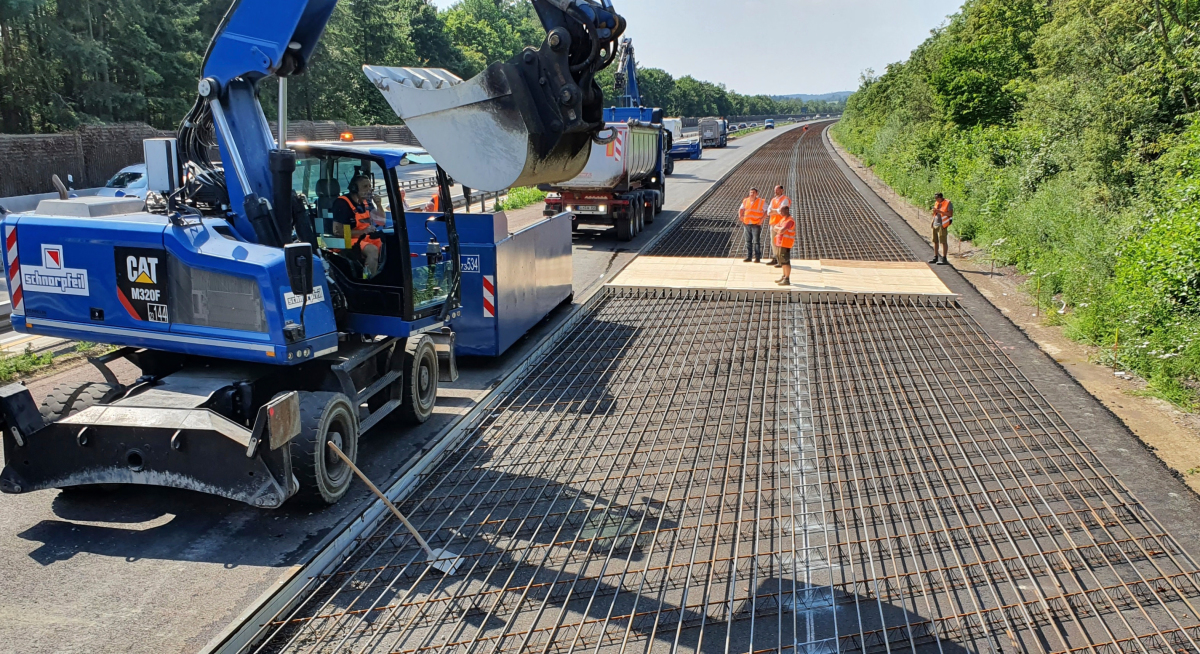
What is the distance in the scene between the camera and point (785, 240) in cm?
1482

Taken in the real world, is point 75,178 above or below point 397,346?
above

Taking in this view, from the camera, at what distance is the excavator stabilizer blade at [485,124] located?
19.1 ft

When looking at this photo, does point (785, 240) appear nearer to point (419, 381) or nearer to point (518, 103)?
point (419, 381)

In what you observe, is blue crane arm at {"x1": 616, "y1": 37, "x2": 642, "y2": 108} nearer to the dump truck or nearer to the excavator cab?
the dump truck

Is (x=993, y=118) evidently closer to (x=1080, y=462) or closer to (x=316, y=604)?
(x=1080, y=462)

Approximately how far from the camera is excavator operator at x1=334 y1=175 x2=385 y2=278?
763 cm

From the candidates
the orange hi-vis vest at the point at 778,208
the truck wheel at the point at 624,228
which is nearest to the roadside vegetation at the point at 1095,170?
the orange hi-vis vest at the point at 778,208

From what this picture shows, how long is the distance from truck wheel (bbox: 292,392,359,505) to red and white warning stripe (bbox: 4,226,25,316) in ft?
7.86

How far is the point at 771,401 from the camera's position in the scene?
361 inches

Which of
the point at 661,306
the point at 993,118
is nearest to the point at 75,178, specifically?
the point at 661,306

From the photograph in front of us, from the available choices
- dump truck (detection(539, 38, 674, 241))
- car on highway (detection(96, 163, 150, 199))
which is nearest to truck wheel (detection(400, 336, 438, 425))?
dump truck (detection(539, 38, 674, 241))

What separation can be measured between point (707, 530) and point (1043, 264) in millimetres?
10902

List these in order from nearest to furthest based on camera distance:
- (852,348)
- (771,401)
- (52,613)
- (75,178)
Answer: (52,613) < (771,401) < (852,348) < (75,178)

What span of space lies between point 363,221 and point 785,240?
29.1 feet
